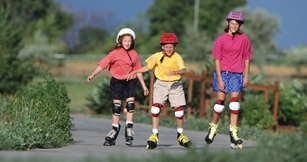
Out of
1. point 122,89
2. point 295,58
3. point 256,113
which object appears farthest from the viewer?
point 295,58

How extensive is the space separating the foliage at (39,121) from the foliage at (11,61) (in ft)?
51.7

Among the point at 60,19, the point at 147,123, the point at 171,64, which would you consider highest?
the point at 60,19

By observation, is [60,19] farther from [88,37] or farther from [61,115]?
[61,115]

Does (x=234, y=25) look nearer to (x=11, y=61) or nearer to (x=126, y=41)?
(x=126, y=41)

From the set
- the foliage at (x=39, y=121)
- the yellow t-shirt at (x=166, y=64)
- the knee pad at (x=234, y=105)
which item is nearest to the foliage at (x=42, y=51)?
the foliage at (x=39, y=121)

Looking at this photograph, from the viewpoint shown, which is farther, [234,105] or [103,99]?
[103,99]

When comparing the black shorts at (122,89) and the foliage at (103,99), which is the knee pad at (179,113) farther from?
the foliage at (103,99)

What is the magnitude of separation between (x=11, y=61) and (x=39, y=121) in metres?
19.1

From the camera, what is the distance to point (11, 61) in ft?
102

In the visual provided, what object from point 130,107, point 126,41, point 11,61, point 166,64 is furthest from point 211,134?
point 11,61

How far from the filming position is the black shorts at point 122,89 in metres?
13.9

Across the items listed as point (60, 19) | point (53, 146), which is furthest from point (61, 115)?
point (60, 19)

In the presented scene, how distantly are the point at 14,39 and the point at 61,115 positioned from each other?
59.5 ft

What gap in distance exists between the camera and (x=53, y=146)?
12203mm
